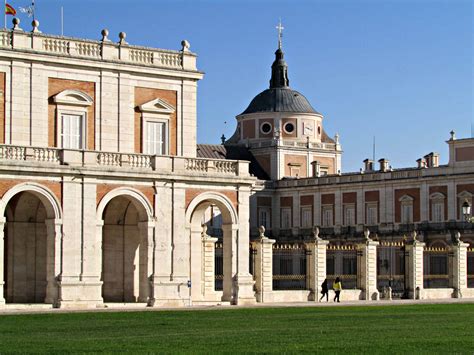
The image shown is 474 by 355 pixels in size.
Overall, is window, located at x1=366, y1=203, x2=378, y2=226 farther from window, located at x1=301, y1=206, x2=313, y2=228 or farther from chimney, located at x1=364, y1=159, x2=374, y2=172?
chimney, located at x1=364, y1=159, x2=374, y2=172

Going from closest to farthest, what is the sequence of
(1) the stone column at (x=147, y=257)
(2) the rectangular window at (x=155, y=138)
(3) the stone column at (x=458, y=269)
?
(1) the stone column at (x=147, y=257) < (2) the rectangular window at (x=155, y=138) < (3) the stone column at (x=458, y=269)

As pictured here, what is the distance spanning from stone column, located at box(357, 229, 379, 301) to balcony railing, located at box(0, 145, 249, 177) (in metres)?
8.77

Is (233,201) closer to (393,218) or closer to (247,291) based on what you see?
(247,291)

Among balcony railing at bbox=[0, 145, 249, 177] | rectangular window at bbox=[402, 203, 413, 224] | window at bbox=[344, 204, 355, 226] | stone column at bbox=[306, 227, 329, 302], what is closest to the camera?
balcony railing at bbox=[0, 145, 249, 177]

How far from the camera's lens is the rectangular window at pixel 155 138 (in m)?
50.6

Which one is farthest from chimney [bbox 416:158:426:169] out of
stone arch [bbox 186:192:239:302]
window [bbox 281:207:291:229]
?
stone arch [bbox 186:192:239:302]

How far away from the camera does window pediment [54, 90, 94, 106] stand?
48281 millimetres

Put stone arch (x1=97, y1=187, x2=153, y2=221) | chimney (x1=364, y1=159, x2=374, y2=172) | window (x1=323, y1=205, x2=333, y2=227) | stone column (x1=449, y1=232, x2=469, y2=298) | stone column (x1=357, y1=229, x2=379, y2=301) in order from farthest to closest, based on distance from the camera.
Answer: chimney (x1=364, y1=159, x2=374, y2=172)
window (x1=323, y1=205, x2=333, y2=227)
stone column (x1=449, y1=232, x2=469, y2=298)
stone column (x1=357, y1=229, x2=379, y2=301)
stone arch (x1=97, y1=187, x2=153, y2=221)

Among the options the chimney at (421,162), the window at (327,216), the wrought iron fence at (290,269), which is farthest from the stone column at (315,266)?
the window at (327,216)

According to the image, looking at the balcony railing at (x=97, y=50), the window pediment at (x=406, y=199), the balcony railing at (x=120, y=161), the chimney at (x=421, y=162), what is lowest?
the balcony railing at (x=120, y=161)

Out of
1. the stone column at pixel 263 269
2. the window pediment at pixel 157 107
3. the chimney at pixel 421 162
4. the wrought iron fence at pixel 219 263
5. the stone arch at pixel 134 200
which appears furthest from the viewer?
the chimney at pixel 421 162

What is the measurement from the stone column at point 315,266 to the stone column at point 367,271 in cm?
296

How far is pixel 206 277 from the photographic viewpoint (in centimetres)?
5234

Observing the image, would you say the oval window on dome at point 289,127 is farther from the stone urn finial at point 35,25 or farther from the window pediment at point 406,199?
the stone urn finial at point 35,25
